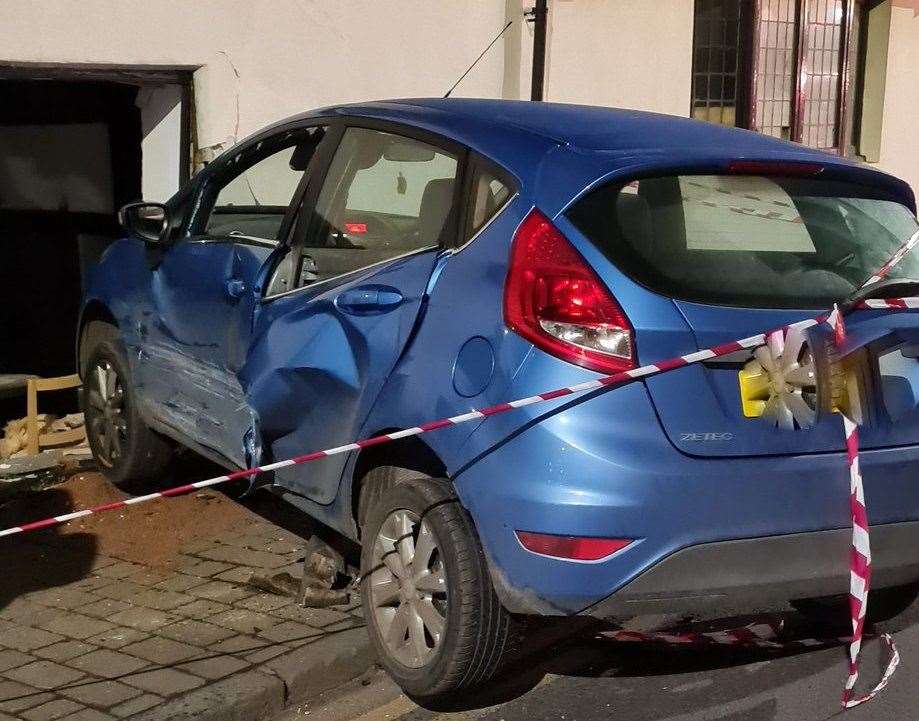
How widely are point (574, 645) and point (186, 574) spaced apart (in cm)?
163

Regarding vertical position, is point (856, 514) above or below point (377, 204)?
below

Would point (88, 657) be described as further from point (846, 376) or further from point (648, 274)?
point (846, 376)

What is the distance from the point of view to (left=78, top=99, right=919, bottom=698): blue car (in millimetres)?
3533

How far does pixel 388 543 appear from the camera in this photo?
4148 millimetres

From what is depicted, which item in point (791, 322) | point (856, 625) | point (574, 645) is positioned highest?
point (791, 322)

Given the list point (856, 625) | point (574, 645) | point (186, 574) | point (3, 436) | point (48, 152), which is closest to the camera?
point (856, 625)

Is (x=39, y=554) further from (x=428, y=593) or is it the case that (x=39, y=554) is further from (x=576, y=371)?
(x=576, y=371)

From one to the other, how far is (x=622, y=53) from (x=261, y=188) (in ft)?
18.0

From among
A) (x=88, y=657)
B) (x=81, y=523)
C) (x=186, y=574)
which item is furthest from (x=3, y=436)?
(x=88, y=657)

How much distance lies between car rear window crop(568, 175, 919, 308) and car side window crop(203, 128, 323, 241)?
1.67 m

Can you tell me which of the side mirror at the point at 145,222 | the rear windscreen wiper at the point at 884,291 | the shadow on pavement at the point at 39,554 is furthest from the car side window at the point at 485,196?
the shadow on pavement at the point at 39,554

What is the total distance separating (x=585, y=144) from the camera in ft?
12.8

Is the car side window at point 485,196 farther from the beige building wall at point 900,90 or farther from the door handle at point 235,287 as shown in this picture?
the beige building wall at point 900,90

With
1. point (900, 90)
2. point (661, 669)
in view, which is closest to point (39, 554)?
point (661, 669)
